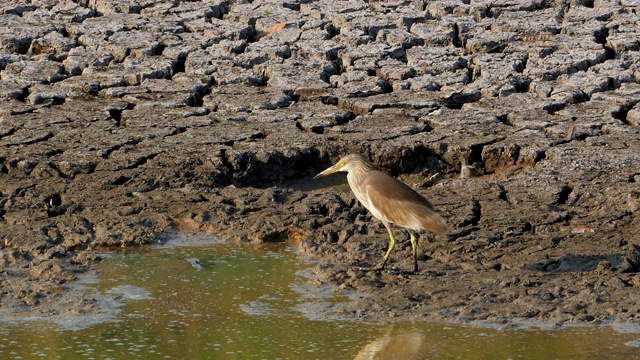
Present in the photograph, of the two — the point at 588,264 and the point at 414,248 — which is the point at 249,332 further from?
the point at 588,264

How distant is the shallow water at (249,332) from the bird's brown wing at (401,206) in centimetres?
55

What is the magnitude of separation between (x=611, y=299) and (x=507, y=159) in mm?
2506

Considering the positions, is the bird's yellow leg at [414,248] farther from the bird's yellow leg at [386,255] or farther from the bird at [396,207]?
the bird's yellow leg at [386,255]

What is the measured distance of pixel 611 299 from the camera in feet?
19.5

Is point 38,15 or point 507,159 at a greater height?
point 38,15

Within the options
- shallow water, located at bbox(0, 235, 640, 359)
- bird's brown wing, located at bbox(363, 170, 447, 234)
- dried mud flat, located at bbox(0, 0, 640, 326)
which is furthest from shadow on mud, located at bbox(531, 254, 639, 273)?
shallow water, located at bbox(0, 235, 640, 359)

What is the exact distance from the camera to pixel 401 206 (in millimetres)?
6398

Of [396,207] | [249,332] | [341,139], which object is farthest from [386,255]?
[341,139]

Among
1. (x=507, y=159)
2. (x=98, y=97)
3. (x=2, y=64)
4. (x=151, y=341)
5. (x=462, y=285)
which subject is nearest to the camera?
(x=151, y=341)

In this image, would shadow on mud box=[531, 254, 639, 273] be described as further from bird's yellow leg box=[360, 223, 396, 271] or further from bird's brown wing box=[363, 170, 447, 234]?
Answer: bird's yellow leg box=[360, 223, 396, 271]

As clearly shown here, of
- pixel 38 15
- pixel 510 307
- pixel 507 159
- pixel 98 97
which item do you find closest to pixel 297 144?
pixel 507 159

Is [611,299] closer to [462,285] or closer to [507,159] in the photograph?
[462,285]

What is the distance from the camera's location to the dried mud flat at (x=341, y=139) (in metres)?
6.38

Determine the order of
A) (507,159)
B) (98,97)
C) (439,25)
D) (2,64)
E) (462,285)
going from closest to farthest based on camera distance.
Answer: (462,285), (507,159), (98,97), (2,64), (439,25)
